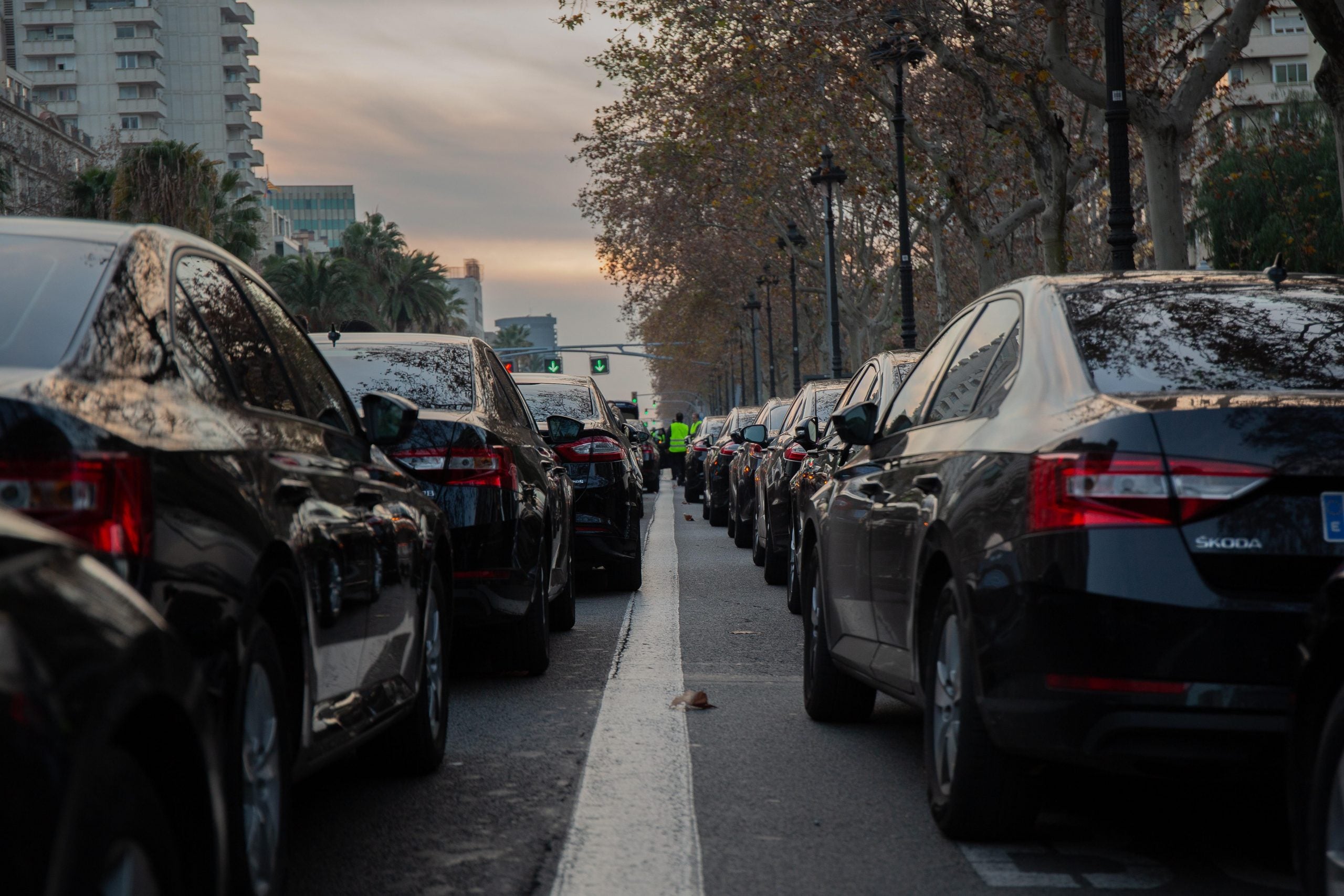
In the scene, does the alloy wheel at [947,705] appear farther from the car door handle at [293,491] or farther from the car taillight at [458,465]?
the car taillight at [458,465]

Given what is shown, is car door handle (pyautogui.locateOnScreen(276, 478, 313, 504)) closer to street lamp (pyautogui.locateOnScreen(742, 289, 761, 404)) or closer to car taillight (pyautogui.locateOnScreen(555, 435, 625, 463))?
car taillight (pyautogui.locateOnScreen(555, 435, 625, 463))

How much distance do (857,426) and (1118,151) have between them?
37.7 ft

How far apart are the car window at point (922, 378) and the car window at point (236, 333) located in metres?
2.39

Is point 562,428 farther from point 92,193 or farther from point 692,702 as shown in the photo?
point 92,193

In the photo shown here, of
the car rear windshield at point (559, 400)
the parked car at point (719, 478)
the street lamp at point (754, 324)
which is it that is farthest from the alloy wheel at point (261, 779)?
the street lamp at point (754, 324)

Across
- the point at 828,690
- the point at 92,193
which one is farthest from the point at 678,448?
the point at 828,690

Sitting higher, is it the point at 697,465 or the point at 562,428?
the point at 562,428

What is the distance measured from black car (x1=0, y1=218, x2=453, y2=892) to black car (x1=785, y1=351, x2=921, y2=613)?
4629 mm

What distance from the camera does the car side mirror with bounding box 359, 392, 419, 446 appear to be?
5.68 m

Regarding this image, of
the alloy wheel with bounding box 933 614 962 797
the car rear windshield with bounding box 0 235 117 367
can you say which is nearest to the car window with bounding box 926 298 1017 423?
the alloy wheel with bounding box 933 614 962 797

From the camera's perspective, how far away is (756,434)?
12.8 meters

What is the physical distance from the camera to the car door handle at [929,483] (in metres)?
5.20

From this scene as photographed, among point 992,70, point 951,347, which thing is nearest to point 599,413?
point 951,347

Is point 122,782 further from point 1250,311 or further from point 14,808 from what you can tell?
point 1250,311
